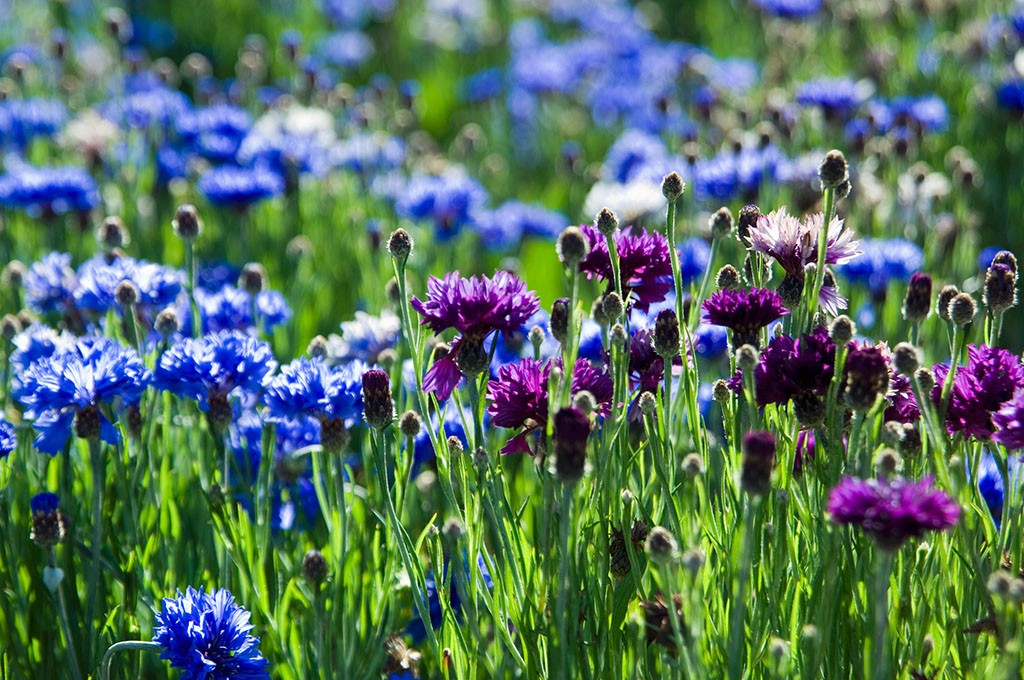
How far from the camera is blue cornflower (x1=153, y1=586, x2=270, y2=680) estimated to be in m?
1.51

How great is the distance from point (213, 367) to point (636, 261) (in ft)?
2.23

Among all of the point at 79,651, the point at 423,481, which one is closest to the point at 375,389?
the point at 423,481

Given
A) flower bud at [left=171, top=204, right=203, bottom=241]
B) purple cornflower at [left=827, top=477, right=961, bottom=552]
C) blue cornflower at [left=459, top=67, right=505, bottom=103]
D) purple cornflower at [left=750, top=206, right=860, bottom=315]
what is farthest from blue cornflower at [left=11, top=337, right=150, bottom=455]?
blue cornflower at [left=459, top=67, right=505, bottom=103]

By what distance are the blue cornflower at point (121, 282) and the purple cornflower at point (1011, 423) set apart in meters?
1.48

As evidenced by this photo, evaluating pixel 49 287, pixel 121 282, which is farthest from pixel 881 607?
pixel 49 287

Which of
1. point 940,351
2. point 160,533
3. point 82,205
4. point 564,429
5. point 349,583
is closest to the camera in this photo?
point 564,429

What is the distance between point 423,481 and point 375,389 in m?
0.31

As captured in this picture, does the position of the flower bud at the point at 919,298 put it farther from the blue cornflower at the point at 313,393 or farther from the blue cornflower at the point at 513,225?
the blue cornflower at the point at 513,225

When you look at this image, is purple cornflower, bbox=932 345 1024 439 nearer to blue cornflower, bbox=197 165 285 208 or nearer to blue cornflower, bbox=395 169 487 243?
blue cornflower, bbox=395 169 487 243

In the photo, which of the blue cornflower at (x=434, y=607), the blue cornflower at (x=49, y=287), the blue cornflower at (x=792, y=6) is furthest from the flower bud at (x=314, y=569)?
the blue cornflower at (x=792, y=6)

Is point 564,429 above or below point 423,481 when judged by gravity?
below

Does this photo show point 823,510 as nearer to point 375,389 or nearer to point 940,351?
point 375,389

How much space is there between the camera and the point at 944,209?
3.38m

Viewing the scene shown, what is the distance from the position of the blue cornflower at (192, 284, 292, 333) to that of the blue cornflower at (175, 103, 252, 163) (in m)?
1.15
